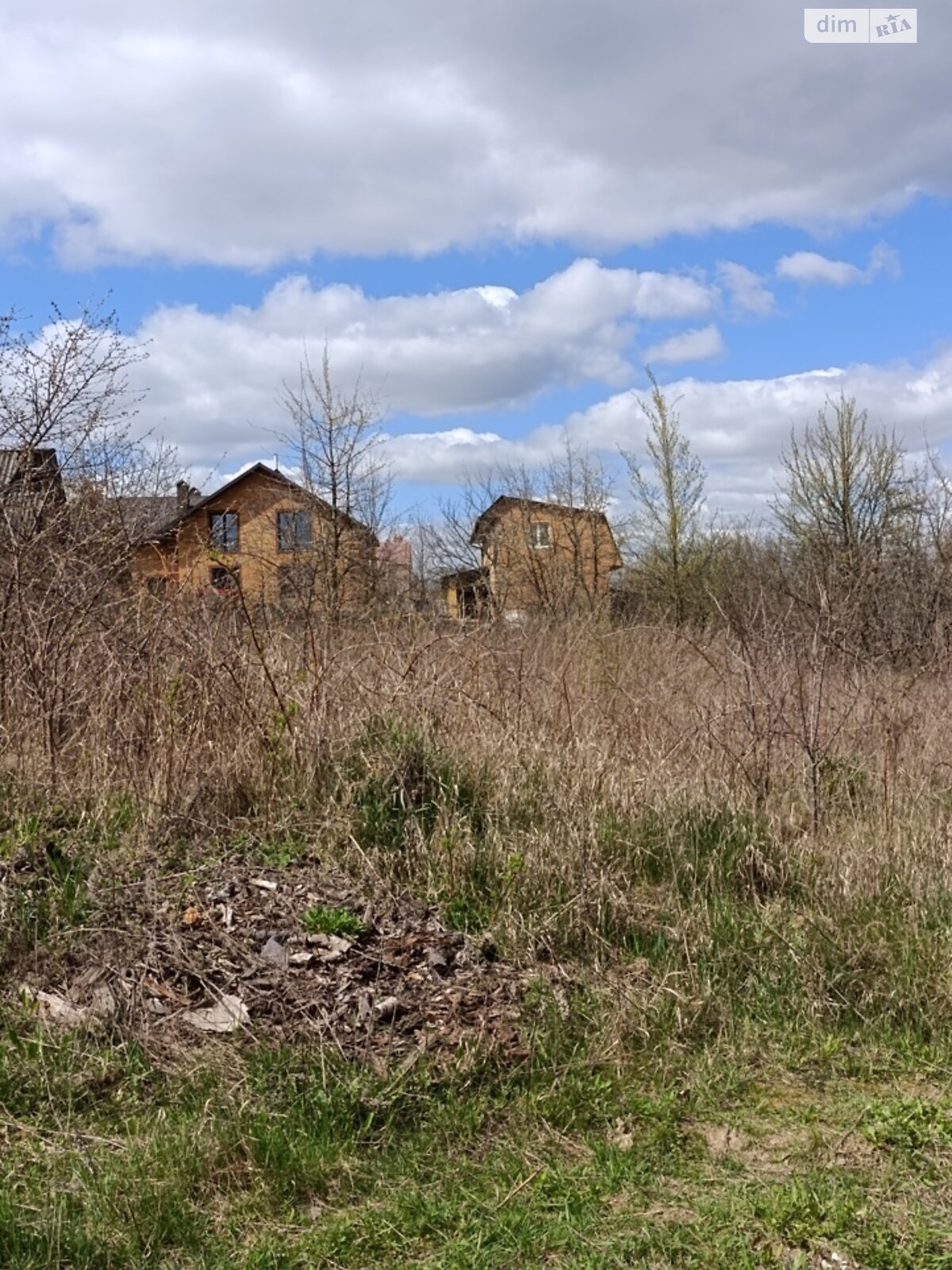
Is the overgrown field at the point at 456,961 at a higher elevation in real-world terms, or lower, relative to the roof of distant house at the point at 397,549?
lower

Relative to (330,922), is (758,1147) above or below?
below

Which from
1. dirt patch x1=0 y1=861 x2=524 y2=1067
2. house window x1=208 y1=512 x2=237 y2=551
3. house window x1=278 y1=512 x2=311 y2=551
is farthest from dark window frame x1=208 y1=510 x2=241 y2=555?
house window x1=278 y1=512 x2=311 y2=551

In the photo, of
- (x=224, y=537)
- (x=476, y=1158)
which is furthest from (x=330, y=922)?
(x=224, y=537)

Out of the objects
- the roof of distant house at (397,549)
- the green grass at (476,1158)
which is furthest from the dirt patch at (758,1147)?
the roof of distant house at (397,549)

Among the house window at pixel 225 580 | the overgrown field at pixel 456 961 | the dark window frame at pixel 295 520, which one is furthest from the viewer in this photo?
the dark window frame at pixel 295 520

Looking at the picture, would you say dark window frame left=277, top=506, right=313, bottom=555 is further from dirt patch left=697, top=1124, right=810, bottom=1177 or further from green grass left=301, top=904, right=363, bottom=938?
dirt patch left=697, top=1124, right=810, bottom=1177

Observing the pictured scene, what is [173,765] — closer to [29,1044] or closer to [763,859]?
[29,1044]

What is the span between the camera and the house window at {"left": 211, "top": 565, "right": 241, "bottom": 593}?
19.7 feet

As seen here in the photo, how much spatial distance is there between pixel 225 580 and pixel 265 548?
15.6 metres

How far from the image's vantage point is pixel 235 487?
34500 mm

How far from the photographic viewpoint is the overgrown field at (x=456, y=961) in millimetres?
2822

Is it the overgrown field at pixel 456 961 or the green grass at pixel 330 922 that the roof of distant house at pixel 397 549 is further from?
the green grass at pixel 330 922

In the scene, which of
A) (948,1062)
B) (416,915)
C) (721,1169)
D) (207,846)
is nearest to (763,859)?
(948,1062)

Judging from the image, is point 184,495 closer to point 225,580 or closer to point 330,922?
point 225,580
